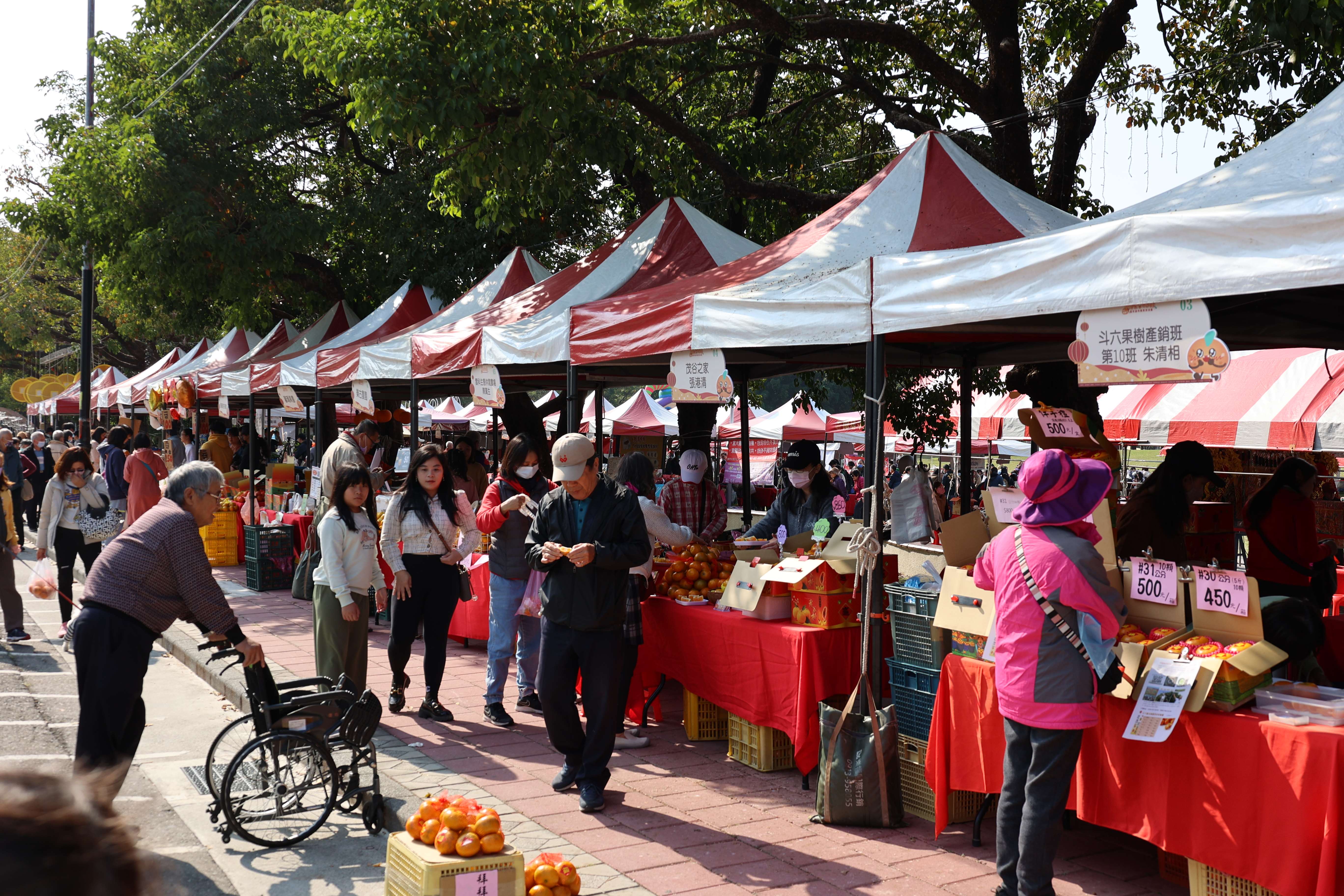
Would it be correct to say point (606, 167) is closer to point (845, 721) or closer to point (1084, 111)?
point (1084, 111)

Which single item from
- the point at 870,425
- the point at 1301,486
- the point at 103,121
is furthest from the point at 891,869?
the point at 103,121

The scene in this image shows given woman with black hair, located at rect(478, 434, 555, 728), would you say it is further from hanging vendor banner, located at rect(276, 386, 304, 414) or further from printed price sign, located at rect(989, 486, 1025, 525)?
hanging vendor banner, located at rect(276, 386, 304, 414)

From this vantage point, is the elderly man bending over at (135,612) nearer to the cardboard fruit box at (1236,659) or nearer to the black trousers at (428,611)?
the black trousers at (428,611)

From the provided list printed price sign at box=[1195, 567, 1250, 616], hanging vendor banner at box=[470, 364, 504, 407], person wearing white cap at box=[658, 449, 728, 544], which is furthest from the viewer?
hanging vendor banner at box=[470, 364, 504, 407]

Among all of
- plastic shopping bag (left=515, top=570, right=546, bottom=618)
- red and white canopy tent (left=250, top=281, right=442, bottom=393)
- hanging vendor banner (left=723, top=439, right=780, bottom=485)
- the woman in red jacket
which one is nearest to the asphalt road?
plastic shopping bag (left=515, top=570, right=546, bottom=618)

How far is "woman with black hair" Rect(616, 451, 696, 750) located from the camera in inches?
255

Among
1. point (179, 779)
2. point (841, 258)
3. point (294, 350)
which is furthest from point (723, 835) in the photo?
point (294, 350)

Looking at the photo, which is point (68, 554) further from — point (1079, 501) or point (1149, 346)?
point (1149, 346)

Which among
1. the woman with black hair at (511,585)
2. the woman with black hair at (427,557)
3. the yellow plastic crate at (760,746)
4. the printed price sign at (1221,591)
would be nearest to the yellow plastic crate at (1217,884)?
the printed price sign at (1221,591)

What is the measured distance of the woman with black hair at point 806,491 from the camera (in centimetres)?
764

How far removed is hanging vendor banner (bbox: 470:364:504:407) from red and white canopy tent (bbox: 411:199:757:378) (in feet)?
0.30

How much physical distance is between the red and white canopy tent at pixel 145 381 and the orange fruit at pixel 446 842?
22.0m

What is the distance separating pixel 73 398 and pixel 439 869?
4449 cm

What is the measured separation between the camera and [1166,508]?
20.4ft
